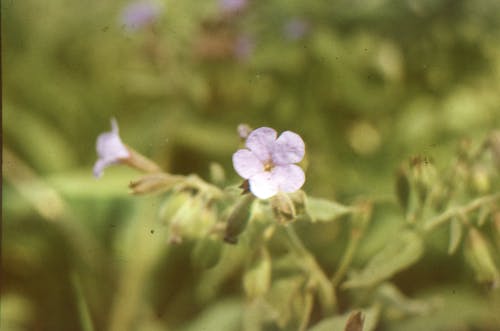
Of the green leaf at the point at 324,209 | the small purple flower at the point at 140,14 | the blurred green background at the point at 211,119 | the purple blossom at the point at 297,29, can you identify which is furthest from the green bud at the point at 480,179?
the small purple flower at the point at 140,14

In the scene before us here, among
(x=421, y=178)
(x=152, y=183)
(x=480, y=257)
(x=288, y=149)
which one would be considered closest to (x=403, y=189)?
(x=421, y=178)

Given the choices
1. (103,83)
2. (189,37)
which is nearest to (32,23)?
(103,83)

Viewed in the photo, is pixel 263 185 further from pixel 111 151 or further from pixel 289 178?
pixel 111 151

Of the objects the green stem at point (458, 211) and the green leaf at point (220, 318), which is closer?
the green stem at point (458, 211)

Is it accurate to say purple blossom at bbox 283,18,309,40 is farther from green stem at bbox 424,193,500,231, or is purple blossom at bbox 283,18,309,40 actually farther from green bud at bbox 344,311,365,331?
green bud at bbox 344,311,365,331

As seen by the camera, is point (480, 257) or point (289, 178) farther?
point (480, 257)

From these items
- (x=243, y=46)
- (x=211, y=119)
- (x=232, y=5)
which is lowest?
(x=211, y=119)

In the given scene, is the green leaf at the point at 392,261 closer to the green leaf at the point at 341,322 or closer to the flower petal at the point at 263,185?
the green leaf at the point at 341,322

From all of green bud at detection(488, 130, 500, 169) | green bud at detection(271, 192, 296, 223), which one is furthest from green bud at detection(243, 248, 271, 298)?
green bud at detection(488, 130, 500, 169)
